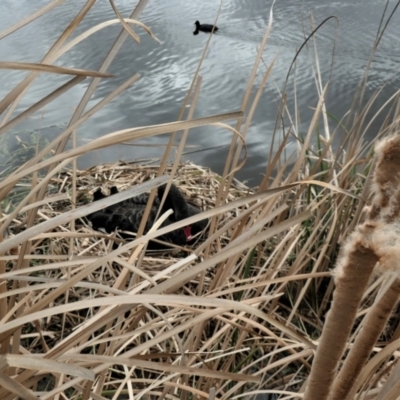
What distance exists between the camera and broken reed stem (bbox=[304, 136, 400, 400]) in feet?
0.80

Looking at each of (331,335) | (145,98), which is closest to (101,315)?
(331,335)

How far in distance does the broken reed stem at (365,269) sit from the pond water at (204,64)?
135cm

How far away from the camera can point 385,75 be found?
6.77ft

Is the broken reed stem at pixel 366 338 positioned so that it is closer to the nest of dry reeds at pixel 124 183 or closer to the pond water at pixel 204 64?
the nest of dry reeds at pixel 124 183

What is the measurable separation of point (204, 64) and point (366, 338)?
6.72 ft

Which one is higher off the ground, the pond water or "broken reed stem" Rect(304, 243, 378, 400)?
"broken reed stem" Rect(304, 243, 378, 400)

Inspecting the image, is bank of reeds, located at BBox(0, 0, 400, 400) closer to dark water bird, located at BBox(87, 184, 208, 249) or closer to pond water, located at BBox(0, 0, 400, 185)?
dark water bird, located at BBox(87, 184, 208, 249)

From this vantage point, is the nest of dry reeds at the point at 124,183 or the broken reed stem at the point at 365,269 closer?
the broken reed stem at the point at 365,269

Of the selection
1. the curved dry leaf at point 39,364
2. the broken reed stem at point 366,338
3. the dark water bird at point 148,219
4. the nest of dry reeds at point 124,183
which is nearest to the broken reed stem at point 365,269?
the broken reed stem at point 366,338

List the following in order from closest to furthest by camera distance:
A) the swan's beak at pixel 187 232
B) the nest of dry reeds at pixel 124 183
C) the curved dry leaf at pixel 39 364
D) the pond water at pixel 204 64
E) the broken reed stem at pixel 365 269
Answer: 1. the broken reed stem at pixel 365 269
2. the curved dry leaf at pixel 39 364
3. the swan's beak at pixel 187 232
4. the nest of dry reeds at pixel 124 183
5. the pond water at pixel 204 64

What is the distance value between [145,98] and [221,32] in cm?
69

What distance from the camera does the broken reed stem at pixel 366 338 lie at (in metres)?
0.30

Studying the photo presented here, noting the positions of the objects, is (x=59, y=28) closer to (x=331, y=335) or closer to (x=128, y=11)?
(x=128, y=11)

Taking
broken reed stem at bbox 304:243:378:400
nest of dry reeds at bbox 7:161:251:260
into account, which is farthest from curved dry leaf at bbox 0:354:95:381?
nest of dry reeds at bbox 7:161:251:260
